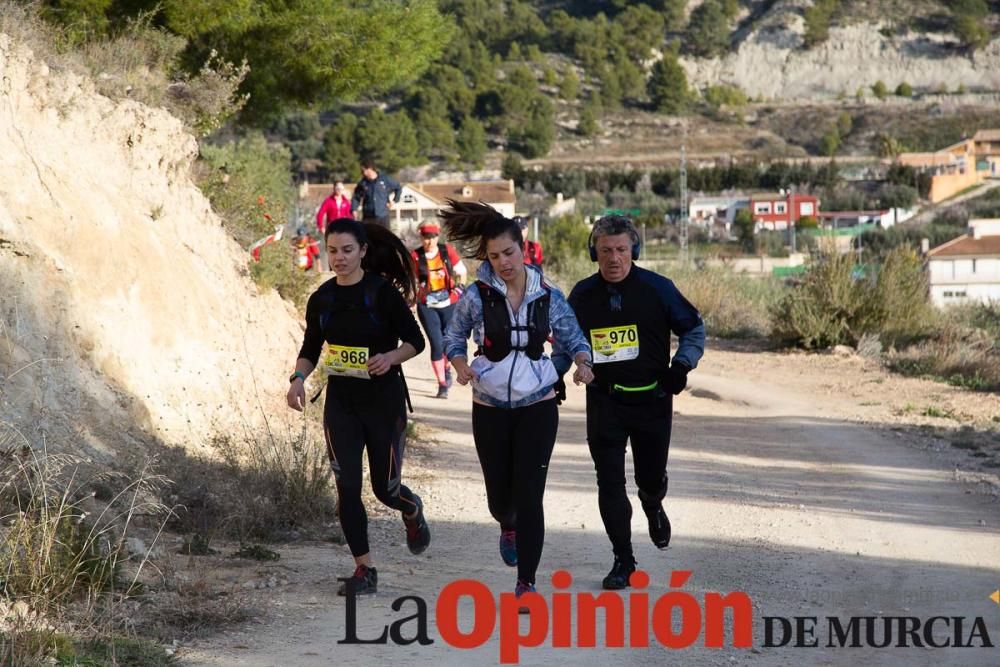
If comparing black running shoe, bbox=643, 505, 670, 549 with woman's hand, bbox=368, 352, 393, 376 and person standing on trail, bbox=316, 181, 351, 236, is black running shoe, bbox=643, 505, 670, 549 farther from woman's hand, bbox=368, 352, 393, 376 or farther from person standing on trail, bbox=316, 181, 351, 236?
person standing on trail, bbox=316, 181, 351, 236

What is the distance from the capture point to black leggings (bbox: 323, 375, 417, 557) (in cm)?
682

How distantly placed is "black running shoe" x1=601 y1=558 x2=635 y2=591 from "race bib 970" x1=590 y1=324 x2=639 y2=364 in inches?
41.7

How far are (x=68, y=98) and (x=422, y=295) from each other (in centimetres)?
406

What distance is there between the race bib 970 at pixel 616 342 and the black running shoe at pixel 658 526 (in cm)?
99

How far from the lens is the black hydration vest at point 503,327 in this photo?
658cm

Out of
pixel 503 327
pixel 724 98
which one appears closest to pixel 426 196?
pixel 503 327

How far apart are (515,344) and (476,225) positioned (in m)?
0.74

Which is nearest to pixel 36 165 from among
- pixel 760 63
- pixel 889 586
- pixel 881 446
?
pixel 889 586

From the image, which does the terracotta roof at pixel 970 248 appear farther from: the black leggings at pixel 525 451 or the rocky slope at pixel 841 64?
the rocky slope at pixel 841 64

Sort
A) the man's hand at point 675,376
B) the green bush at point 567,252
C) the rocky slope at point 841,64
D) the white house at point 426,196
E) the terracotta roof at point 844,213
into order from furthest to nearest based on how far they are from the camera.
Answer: the rocky slope at point 841,64 → the terracotta roof at point 844,213 → the white house at point 426,196 → the green bush at point 567,252 → the man's hand at point 675,376

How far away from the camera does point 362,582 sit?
22.6ft

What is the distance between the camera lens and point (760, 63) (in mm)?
120875

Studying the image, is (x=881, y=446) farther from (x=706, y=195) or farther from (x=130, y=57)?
(x=706, y=195)

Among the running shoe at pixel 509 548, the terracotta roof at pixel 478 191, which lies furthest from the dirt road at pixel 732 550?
the terracotta roof at pixel 478 191
